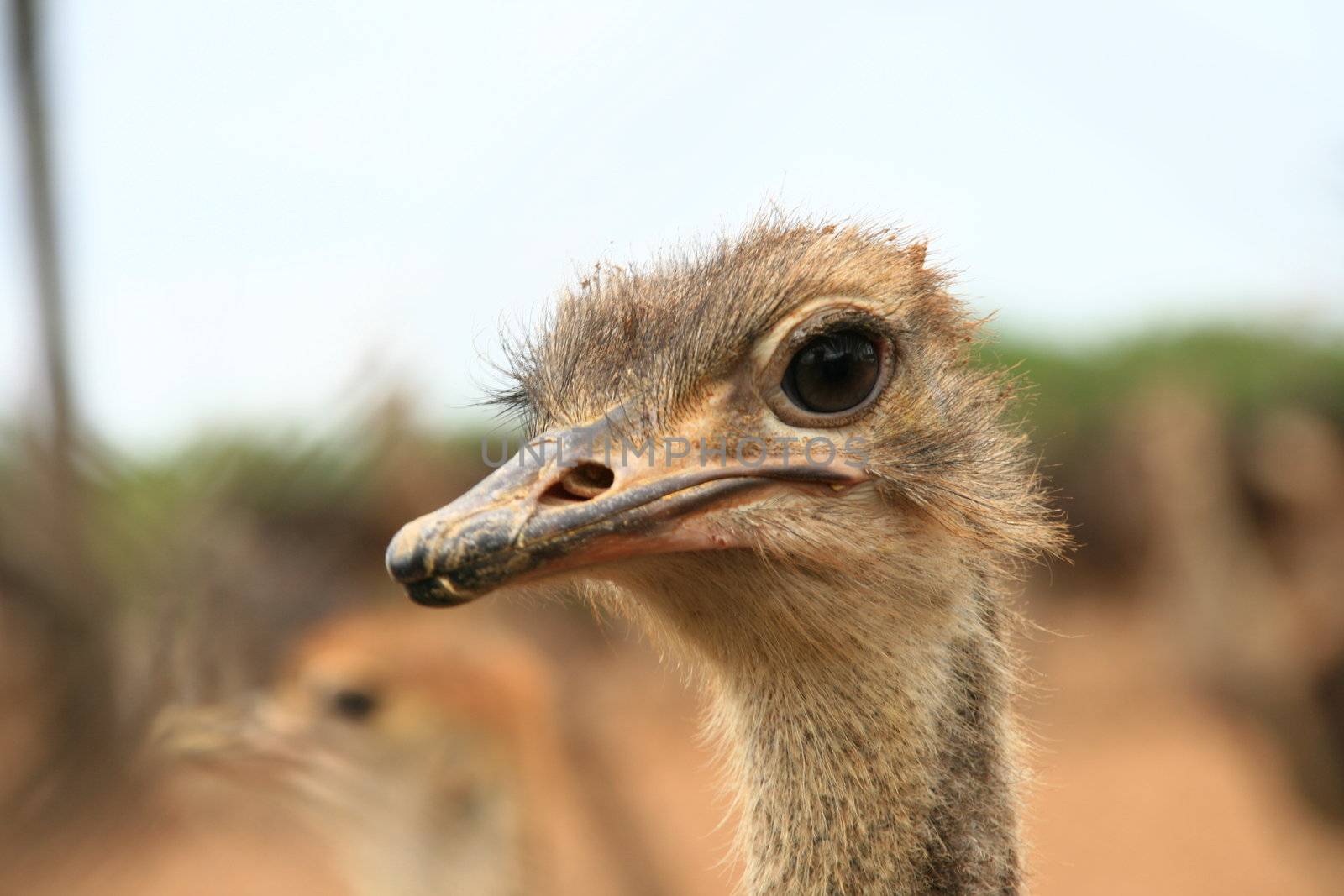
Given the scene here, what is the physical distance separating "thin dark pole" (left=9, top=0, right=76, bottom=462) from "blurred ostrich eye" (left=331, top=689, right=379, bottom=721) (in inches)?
119

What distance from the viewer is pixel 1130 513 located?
40.7 feet

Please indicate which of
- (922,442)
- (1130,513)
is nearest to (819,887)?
(922,442)

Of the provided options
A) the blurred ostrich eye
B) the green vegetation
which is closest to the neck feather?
the blurred ostrich eye

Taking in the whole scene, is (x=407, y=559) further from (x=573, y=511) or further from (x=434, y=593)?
(x=573, y=511)

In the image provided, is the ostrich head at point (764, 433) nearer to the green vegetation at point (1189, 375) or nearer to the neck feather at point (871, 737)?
the neck feather at point (871, 737)

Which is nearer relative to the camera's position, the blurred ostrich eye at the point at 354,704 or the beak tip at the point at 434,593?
the beak tip at the point at 434,593

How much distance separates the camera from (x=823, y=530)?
5.99ft

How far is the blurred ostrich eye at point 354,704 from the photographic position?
4.42m

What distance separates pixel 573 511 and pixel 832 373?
49cm

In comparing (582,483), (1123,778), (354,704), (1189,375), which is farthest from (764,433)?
(1189,375)

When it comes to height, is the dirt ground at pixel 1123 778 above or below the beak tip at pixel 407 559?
below

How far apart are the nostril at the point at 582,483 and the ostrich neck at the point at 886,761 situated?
15.6 inches

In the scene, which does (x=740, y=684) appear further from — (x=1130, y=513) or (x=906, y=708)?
(x=1130, y=513)

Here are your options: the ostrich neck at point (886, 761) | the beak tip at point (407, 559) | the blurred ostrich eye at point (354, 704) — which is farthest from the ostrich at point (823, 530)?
the blurred ostrich eye at point (354, 704)
